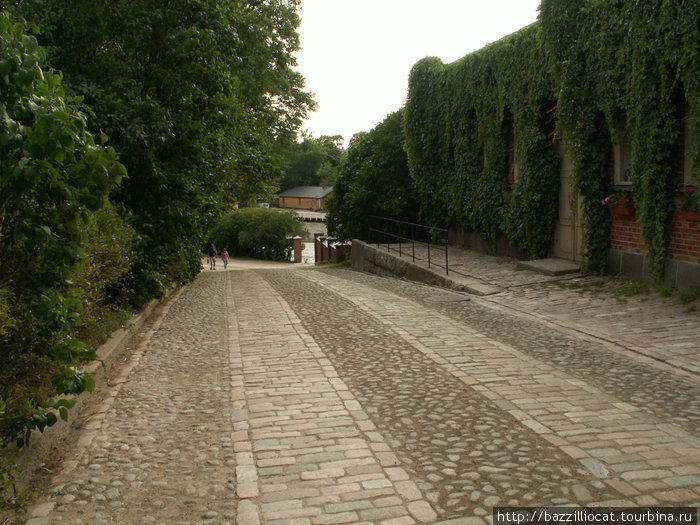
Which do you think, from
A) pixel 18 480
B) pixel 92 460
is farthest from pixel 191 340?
pixel 18 480

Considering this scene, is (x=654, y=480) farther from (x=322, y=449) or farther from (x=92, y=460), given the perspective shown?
(x=92, y=460)

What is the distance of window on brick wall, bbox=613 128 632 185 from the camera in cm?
1148

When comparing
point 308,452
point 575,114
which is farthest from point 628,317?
point 308,452

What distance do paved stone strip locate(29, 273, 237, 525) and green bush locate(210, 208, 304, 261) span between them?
147 ft

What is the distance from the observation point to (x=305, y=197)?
108m

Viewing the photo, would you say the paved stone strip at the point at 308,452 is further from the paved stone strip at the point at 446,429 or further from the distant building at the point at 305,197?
the distant building at the point at 305,197

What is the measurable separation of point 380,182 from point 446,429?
18.2 metres

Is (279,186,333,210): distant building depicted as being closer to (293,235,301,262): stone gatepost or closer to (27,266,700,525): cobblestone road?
(293,235,301,262): stone gatepost

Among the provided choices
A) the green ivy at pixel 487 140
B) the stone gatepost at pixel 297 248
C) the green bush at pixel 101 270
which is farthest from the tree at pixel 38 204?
the stone gatepost at pixel 297 248

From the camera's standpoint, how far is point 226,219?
177 feet

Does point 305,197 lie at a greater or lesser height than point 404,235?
greater

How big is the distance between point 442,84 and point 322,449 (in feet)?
52.1

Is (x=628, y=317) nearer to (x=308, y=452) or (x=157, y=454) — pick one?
(x=308, y=452)

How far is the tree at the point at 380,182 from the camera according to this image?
22266 mm
